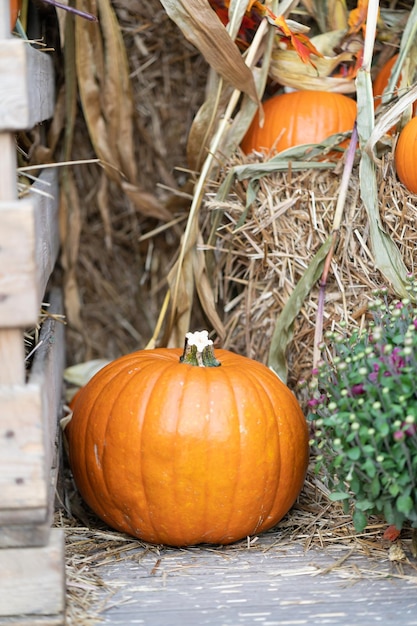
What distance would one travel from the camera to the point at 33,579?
141 cm

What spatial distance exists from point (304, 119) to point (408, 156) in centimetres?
39

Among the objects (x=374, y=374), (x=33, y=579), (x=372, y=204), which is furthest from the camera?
(x=372, y=204)

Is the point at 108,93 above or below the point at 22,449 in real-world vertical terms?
above

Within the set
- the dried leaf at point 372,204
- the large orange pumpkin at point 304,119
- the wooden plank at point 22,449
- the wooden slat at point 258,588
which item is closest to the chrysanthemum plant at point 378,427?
the wooden slat at point 258,588

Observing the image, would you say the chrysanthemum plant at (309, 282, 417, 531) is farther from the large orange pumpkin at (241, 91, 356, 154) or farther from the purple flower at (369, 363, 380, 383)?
the large orange pumpkin at (241, 91, 356, 154)

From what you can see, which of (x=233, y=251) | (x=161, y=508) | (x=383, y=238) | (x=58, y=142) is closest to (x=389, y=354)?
(x=383, y=238)

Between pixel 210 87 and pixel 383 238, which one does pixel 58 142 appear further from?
pixel 383 238

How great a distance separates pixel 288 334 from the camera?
207cm

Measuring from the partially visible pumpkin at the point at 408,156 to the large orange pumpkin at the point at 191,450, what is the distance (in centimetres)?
58

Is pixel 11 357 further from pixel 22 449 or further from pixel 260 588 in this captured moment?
pixel 260 588

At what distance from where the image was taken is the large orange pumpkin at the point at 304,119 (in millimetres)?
2174

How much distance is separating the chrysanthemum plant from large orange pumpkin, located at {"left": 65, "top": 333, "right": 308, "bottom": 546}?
167mm

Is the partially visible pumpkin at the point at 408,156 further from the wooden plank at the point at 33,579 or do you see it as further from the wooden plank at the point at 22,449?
the wooden plank at the point at 33,579

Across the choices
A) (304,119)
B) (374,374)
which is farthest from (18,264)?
(304,119)
